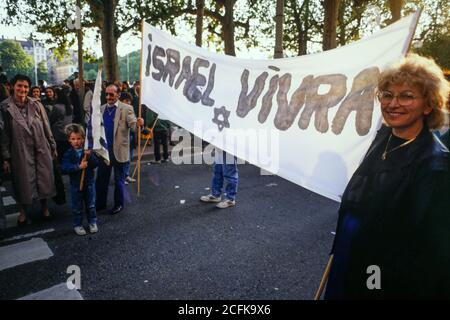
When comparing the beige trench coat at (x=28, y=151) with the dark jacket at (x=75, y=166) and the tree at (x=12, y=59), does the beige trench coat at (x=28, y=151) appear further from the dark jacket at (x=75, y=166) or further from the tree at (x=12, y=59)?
the tree at (x=12, y=59)

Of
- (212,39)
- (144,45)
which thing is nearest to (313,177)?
(144,45)

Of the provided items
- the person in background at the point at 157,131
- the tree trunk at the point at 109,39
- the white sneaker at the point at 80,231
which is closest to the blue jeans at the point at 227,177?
the white sneaker at the point at 80,231

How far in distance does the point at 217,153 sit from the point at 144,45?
1990mm

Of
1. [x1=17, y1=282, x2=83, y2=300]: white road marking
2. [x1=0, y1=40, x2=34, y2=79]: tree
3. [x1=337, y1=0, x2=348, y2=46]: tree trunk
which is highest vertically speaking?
[x1=0, y1=40, x2=34, y2=79]: tree

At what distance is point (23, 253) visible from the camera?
12.1 feet

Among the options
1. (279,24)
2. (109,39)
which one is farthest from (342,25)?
(279,24)

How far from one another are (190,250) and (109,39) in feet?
41.9

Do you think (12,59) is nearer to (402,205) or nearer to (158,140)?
(158,140)

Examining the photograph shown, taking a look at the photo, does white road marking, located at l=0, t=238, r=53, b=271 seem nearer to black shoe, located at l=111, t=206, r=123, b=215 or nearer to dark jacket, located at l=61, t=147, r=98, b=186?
dark jacket, located at l=61, t=147, r=98, b=186

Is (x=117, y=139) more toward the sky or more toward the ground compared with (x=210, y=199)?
more toward the sky

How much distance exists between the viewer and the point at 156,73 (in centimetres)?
470

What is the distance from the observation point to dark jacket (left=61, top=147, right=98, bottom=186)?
411 cm

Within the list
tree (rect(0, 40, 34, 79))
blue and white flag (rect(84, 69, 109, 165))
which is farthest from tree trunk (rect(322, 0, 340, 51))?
tree (rect(0, 40, 34, 79))

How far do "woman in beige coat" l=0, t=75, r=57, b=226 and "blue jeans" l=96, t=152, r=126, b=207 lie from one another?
0.66m
